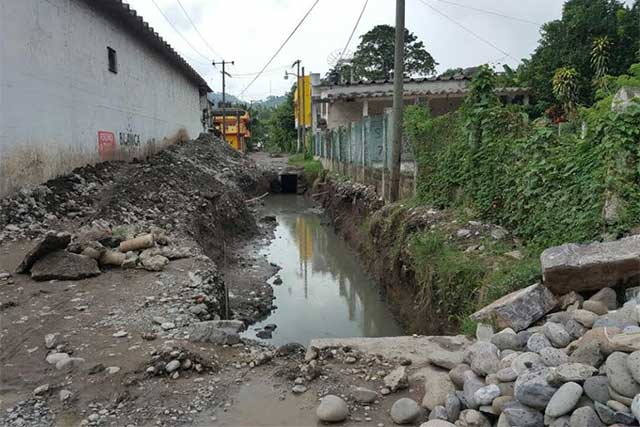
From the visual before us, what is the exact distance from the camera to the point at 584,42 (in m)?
17.0

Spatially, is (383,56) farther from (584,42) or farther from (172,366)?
(172,366)

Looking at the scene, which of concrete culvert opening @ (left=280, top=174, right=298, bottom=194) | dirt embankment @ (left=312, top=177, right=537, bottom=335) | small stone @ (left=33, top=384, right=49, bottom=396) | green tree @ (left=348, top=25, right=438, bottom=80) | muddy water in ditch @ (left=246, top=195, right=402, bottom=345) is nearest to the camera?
small stone @ (left=33, top=384, right=49, bottom=396)

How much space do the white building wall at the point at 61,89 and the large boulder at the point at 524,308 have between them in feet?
22.5

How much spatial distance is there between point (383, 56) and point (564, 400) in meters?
39.1

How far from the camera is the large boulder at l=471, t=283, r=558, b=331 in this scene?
3285 millimetres

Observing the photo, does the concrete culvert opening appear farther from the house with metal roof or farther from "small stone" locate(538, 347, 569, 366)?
"small stone" locate(538, 347, 569, 366)

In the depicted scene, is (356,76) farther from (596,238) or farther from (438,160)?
(596,238)

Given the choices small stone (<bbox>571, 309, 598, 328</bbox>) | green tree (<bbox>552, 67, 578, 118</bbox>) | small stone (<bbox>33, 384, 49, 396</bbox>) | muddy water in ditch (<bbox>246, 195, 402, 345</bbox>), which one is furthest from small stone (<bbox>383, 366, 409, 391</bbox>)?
green tree (<bbox>552, 67, 578, 118</bbox>)

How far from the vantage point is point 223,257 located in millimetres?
9453

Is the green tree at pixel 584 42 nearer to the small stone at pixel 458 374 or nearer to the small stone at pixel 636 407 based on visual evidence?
the small stone at pixel 458 374

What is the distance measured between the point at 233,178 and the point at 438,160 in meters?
10.8

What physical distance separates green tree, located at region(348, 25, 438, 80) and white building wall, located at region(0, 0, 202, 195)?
2770 cm

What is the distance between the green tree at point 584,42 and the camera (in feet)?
53.0

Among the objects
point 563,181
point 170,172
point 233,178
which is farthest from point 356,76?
point 563,181
